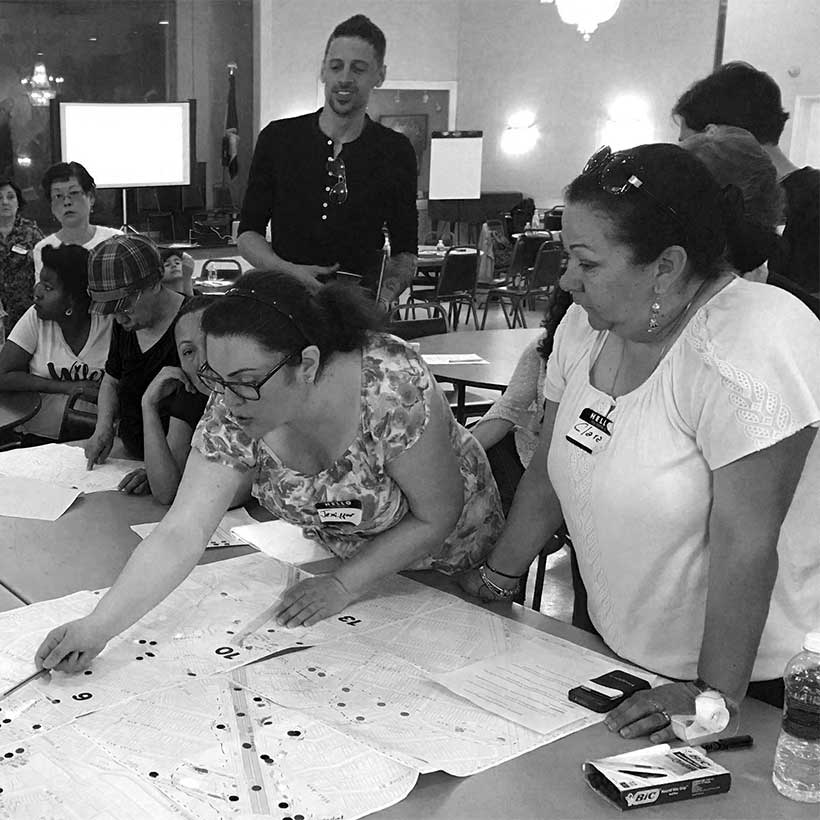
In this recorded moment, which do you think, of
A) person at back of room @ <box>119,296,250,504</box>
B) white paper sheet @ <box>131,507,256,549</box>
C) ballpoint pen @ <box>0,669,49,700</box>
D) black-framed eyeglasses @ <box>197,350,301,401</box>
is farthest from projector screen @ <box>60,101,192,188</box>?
ballpoint pen @ <box>0,669,49,700</box>

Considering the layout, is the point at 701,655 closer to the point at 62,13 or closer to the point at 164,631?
the point at 164,631

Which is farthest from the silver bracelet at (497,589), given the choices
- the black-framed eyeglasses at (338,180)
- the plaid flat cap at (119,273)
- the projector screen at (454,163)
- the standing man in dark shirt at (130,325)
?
the projector screen at (454,163)

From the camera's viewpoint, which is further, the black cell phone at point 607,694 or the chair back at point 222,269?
the chair back at point 222,269

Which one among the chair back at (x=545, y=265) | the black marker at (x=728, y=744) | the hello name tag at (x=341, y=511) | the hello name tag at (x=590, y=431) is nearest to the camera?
the black marker at (x=728, y=744)

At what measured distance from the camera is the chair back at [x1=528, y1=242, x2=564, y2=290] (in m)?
8.98

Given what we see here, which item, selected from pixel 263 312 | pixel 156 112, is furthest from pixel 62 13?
pixel 263 312

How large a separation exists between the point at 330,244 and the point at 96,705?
201 centimetres

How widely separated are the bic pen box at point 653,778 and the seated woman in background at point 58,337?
2.80 m

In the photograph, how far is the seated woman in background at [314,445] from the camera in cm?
162

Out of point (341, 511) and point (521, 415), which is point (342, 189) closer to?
point (521, 415)

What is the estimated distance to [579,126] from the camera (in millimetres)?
11500

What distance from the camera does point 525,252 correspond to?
30.9ft

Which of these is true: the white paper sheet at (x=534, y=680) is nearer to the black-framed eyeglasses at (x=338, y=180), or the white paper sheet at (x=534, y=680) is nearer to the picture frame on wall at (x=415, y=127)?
the black-framed eyeglasses at (x=338, y=180)

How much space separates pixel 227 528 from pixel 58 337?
188 cm
